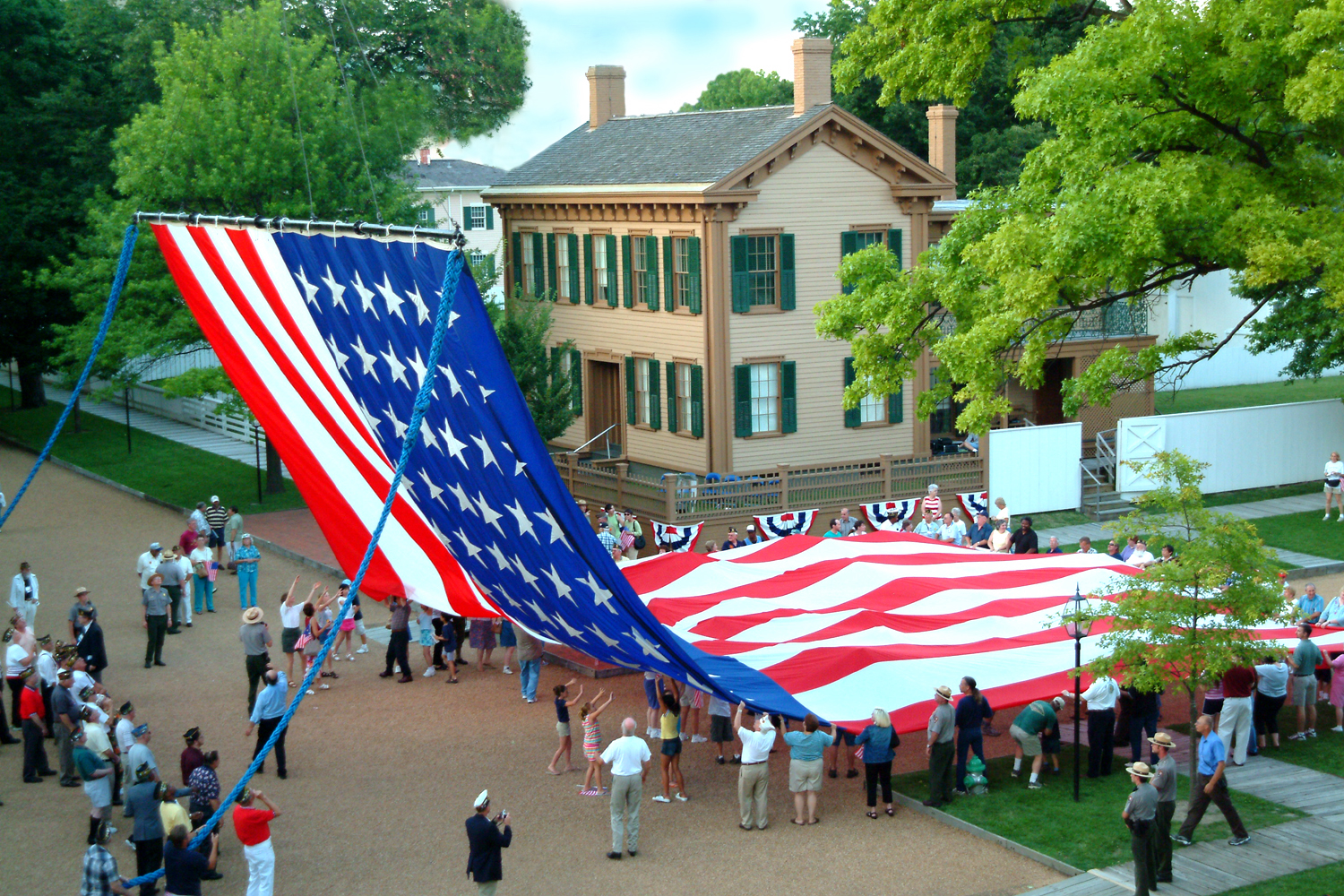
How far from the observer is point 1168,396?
161ft

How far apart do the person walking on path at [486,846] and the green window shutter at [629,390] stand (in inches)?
852

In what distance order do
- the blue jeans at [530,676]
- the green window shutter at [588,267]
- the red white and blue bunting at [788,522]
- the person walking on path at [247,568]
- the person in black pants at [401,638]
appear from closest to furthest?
the blue jeans at [530,676], the person in black pants at [401,638], the person walking on path at [247,568], the red white and blue bunting at [788,522], the green window shutter at [588,267]

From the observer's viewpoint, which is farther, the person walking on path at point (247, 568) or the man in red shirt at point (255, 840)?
the person walking on path at point (247, 568)

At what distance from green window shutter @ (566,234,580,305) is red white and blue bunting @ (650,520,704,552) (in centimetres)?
1000

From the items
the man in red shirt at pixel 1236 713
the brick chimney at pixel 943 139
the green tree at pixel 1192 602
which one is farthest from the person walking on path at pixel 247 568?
the brick chimney at pixel 943 139

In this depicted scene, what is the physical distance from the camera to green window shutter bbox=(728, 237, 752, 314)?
29547 mm

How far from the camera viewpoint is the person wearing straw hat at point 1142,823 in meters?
11.7

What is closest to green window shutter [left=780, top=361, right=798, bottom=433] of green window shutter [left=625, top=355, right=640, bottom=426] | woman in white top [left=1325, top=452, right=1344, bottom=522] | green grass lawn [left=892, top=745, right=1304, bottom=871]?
green window shutter [left=625, top=355, right=640, bottom=426]

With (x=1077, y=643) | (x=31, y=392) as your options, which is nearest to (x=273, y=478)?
(x=31, y=392)

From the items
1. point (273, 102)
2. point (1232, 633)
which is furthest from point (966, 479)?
point (273, 102)

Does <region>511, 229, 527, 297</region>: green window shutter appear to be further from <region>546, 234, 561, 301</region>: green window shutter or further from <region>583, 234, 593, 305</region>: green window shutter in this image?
<region>583, 234, 593, 305</region>: green window shutter

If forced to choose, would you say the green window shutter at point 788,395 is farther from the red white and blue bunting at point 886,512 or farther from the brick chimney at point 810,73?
the brick chimney at point 810,73

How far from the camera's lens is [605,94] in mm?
38719

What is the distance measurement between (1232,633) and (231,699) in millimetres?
13017
